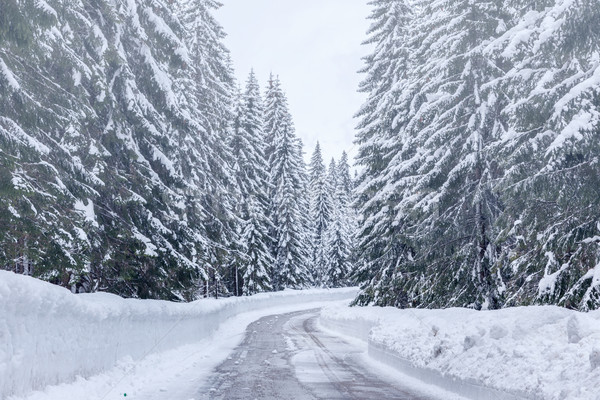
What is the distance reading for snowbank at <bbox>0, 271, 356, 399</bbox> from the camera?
6.87 meters

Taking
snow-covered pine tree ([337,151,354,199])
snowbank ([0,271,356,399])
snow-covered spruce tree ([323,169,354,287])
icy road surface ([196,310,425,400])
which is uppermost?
snow-covered pine tree ([337,151,354,199])

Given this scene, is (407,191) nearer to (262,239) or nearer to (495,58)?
(495,58)

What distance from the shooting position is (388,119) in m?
25.0

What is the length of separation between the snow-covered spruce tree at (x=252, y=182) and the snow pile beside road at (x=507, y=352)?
2736 cm

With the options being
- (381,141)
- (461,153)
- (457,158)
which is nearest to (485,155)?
(461,153)

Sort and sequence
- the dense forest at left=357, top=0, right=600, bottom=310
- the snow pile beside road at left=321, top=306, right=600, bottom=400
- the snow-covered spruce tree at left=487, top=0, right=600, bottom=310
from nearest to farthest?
the snow pile beside road at left=321, top=306, right=600, bottom=400 → the snow-covered spruce tree at left=487, top=0, right=600, bottom=310 → the dense forest at left=357, top=0, right=600, bottom=310

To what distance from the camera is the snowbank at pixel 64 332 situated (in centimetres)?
687

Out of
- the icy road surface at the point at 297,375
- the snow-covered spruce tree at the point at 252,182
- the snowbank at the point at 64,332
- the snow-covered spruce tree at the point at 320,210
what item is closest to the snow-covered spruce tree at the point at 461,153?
the icy road surface at the point at 297,375

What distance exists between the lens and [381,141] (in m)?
25.6

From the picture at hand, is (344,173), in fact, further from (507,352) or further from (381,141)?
(507,352)

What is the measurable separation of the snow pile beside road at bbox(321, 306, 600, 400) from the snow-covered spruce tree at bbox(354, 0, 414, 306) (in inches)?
440

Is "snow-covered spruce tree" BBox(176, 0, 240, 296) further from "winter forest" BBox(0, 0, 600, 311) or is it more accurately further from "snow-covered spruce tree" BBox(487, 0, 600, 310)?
"snow-covered spruce tree" BBox(487, 0, 600, 310)

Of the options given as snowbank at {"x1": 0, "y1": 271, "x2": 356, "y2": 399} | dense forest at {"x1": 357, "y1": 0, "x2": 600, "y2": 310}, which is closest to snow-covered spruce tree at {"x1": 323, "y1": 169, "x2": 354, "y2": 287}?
dense forest at {"x1": 357, "y1": 0, "x2": 600, "y2": 310}

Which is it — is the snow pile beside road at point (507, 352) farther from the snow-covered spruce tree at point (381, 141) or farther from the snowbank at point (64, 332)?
the snow-covered spruce tree at point (381, 141)
